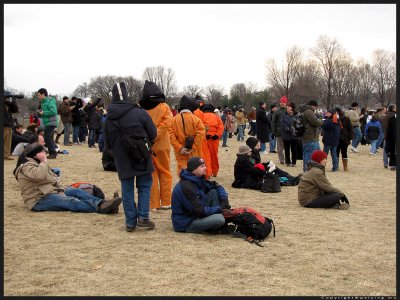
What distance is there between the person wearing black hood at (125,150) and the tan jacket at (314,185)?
10.3 ft

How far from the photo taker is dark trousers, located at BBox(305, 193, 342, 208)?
908cm

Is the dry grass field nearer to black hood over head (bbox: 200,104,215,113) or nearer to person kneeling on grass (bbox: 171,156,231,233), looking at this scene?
person kneeling on grass (bbox: 171,156,231,233)

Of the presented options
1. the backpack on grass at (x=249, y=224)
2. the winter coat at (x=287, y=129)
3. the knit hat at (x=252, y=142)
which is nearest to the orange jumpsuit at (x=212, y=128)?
the knit hat at (x=252, y=142)

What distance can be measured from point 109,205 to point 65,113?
12.2 metres

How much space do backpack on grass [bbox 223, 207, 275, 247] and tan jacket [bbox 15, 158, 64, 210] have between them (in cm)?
300

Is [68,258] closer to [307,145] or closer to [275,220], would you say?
[275,220]

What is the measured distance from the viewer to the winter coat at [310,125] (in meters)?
13.0

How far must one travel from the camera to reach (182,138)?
9.73 metres

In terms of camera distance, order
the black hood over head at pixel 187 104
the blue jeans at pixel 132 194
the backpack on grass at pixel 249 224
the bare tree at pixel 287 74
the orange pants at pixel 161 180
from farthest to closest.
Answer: the bare tree at pixel 287 74 < the black hood over head at pixel 187 104 < the orange pants at pixel 161 180 < the blue jeans at pixel 132 194 < the backpack on grass at pixel 249 224

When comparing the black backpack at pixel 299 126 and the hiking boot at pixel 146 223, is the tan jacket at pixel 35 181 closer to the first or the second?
the hiking boot at pixel 146 223

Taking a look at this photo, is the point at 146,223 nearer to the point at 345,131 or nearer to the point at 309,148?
the point at 309,148

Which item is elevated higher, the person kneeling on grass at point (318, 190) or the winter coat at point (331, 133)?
the winter coat at point (331, 133)

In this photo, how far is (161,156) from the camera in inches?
339

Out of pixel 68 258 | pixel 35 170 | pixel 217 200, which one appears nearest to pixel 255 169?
pixel 217 200
